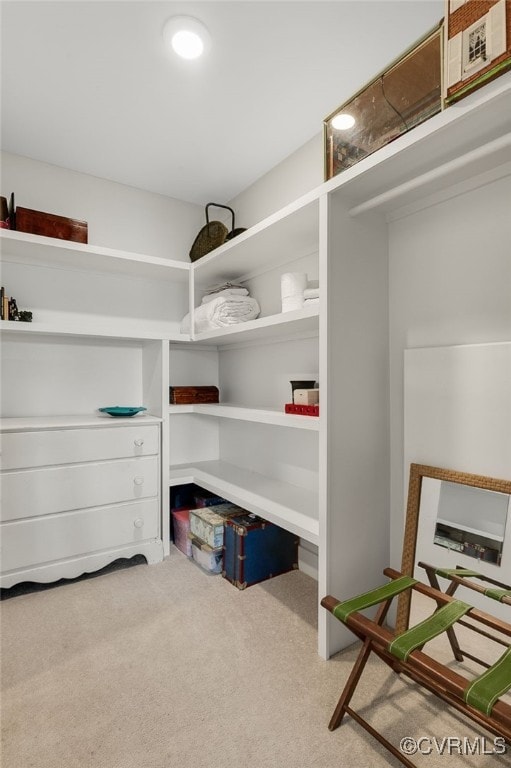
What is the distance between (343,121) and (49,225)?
1.65 metres

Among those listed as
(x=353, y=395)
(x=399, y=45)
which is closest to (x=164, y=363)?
(x=353, y=395)

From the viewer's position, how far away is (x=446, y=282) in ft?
5.05

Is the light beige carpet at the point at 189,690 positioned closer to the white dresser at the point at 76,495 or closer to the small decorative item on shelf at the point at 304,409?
the white dresser at the point at 76,495

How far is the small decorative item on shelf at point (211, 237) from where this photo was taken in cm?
253

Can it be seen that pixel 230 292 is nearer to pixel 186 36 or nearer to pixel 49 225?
pixel 49 225

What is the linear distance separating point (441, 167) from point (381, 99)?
0.41 m

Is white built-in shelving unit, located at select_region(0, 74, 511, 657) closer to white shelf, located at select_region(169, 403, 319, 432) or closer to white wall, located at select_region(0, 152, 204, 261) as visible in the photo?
white shelf, located at select_region(169, 403, 319, 432)

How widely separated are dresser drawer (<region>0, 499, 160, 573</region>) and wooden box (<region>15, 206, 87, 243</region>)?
1557mm

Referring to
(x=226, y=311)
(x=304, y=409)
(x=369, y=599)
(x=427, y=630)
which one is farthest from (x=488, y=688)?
(x=226, y=311)

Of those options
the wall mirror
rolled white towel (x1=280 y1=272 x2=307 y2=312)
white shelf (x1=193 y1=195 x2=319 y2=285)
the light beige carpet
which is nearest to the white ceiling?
white shelf (x1=193 y1=195 x2=319 y2=285)

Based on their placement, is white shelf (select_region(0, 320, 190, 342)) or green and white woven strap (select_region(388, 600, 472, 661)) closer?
green and white woven strap (select_region(388, 600, 472, 661))

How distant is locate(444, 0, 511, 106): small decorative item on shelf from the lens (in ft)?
3.32

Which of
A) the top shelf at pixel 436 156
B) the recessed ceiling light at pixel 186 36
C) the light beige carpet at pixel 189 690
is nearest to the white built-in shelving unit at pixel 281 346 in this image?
the top shelf at pixel 436 156

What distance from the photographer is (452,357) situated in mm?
1467
